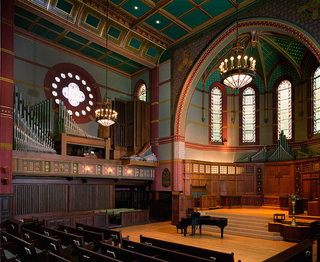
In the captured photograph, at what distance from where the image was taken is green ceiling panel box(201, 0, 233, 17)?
1381cm

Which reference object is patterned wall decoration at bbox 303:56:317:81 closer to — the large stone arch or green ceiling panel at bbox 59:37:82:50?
the large stone arch

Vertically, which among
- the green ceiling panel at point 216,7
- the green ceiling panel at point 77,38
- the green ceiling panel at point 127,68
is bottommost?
the green ceiling panel at point 127,68

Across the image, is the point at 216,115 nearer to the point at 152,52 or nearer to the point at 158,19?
the point at 152,52

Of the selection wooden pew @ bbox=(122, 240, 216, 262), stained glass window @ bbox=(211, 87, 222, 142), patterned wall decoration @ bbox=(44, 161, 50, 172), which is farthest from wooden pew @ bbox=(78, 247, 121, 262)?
stained glass window @ bbox=(211, 87, 222, 142)

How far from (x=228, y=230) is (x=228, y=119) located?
923cm

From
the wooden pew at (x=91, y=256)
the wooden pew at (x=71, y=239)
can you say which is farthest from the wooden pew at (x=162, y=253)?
the wooden pew at (x=91, y=256)

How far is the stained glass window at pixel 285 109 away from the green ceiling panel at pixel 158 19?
29.2 feet

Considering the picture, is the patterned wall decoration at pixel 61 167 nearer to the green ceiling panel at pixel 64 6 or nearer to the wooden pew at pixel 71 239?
the wooden pew at pixel 71 239

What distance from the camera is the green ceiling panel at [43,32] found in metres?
14.9

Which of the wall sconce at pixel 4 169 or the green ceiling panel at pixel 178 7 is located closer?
the wall sconce at pixel 4 169

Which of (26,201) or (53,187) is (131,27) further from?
(26,201)

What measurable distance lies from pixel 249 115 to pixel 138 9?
34.7 ft

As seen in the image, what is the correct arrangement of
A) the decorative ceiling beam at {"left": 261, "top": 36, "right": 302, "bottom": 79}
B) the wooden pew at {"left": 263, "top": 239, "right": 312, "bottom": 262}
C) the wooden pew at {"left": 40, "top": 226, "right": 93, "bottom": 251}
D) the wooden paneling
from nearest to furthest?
the wooden pew at {"left": 263, "top": 239, "right": 312, "bottom": 262} → the wooden pew at {"left": 40, "top": 226, "right": 93, "bottom": 251} → the wooden paneling → the decorative ceiling beam at {"left": 261, "top": 36, "right": 302, "bottom": 79}

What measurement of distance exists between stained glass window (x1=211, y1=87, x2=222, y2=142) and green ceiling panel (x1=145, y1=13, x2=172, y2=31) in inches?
249
